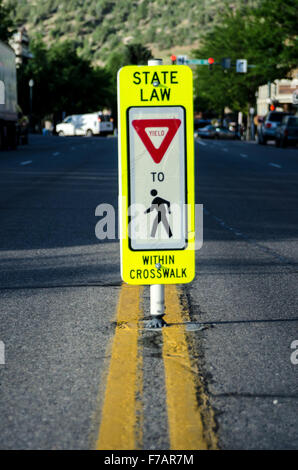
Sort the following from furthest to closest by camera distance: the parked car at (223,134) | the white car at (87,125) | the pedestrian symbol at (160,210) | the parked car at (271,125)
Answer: the parked car at (223,134) → the white car at (87,125) → the parked car at (271,125) → the pedestrian symbol at (160,210)

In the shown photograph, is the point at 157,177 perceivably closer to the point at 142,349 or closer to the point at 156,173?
the point at 156,173

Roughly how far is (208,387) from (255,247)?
4.82 meters

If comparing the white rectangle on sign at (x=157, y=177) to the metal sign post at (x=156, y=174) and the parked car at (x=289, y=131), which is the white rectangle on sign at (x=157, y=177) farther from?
the parked car at (x=289, y=131)

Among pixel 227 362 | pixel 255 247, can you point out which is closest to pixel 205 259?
pixel 255 247

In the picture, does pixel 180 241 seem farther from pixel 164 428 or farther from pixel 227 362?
pixel 164 428

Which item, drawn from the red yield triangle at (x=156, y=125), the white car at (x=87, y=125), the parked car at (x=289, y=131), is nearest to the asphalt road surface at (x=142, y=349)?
the red yield triangle at (x=156, y=125)

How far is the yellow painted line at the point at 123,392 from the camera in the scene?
3.38 meters

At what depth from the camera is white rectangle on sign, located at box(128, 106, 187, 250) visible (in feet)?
15.6

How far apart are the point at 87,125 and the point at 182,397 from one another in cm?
7351

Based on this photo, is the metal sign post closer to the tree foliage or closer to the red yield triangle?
the red yield triangle

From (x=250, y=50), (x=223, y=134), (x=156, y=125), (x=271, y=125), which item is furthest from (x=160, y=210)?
(x=223, y=134)

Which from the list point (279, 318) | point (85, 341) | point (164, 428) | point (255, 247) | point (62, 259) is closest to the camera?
point (164, 428)

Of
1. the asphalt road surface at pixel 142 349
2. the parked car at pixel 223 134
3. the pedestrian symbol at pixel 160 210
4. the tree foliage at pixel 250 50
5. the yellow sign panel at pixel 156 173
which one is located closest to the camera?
the asphalt road surface at pixel 142 349

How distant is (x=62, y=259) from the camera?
784 centimetres
